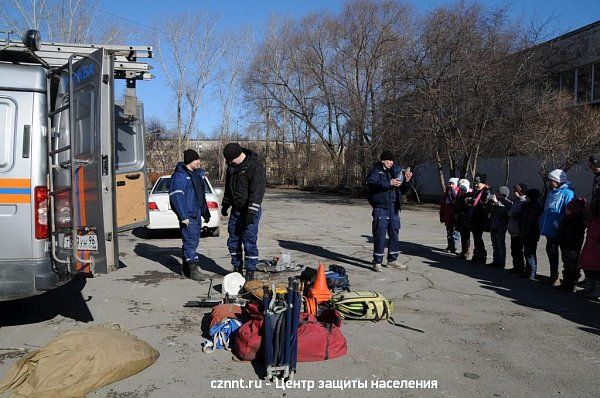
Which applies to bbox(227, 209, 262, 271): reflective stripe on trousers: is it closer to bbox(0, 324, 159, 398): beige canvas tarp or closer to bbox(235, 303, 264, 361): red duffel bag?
bbox(235, 303, 264, 361): red duffel bag

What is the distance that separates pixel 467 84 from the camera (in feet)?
66.0

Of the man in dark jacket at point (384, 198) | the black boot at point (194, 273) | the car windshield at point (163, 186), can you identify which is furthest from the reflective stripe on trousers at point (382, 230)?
the car windshield at point (163, 186)

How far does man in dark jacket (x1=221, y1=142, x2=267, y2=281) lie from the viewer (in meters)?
6.98

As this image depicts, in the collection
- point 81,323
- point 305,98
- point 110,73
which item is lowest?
point 81,323

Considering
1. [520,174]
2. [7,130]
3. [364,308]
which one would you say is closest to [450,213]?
[364,308]

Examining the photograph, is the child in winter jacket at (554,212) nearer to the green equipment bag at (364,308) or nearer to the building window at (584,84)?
the green equipment bag at (364,308)

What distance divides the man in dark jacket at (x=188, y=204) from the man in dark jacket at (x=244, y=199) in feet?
1.84

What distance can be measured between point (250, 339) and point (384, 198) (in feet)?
14.9

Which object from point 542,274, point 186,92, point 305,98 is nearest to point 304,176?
point 305,98

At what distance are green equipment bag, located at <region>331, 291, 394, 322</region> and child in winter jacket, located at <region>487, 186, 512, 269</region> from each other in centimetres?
403

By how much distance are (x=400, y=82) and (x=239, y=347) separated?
1981 centimetres

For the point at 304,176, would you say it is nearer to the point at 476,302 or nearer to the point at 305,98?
the point at 305,98

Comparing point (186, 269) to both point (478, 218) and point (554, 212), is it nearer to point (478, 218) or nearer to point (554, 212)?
point (478, 218)

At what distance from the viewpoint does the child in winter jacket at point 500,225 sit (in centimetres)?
876
